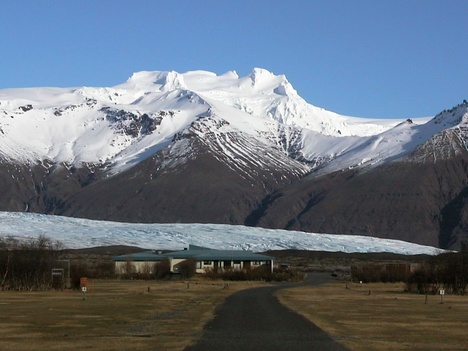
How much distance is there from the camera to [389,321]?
51.0 metres

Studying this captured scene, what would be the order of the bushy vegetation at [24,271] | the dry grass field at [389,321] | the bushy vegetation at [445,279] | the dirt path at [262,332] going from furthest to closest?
the bushy vegetation at [445,279]
the bushy vegetation at [24,271]
the dry grass field at [389,321]
the dirt path at [262,332]

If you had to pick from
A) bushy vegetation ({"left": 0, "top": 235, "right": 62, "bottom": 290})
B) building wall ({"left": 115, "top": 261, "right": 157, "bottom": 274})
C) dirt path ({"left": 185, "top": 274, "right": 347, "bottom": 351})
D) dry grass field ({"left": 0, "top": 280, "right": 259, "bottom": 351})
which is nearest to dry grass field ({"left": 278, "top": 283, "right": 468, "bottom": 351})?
dirt path ({"left": 185, "top": 274, "right": 347, "bottom": 351})

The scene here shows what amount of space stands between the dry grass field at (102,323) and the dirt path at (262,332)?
2.85ft

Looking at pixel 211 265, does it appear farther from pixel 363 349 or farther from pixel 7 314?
pixel 363 349

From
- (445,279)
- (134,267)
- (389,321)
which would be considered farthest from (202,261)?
(389,321)

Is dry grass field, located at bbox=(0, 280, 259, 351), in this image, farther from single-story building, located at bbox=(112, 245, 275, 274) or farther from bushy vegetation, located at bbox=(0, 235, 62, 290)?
single-story building, located at bbox=(112, 245, 275, 274)

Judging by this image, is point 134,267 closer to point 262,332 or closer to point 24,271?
point 24,271

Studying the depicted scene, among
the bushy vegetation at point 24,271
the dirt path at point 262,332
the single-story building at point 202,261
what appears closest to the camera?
the dirt path at point 262,332

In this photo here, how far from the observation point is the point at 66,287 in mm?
98375

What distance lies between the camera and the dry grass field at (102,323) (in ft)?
121

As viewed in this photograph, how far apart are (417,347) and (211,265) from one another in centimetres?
11738

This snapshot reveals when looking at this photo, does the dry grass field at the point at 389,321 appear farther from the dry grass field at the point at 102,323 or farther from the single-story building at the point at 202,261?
the single-story building at the point at 202,261

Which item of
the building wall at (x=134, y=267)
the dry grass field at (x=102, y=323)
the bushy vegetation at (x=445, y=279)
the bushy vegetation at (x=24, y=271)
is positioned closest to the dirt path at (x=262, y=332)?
the dry grass field at (x=102, y=323)

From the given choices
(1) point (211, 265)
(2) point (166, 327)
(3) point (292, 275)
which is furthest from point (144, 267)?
(2) point (166, 327)
